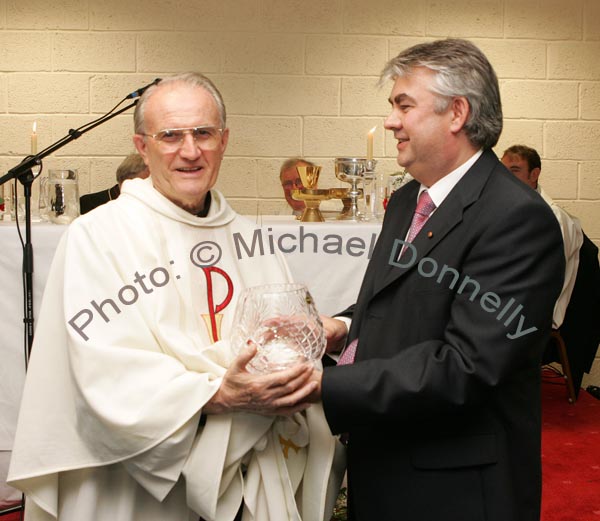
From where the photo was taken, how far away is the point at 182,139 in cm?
173

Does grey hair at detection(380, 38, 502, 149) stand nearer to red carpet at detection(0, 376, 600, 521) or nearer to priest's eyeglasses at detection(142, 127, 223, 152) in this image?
priest's eyeglasses at detection(142, 127, 223, 152)

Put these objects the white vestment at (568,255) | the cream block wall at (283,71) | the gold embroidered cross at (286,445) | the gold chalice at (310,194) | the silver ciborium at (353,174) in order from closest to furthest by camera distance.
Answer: the gold embroidered cross at (286,445) → the gold chalice at (310,194) → the silver ciborium at (353,174) → the white vestment at (568,255) → the cream block wall at (283,71)

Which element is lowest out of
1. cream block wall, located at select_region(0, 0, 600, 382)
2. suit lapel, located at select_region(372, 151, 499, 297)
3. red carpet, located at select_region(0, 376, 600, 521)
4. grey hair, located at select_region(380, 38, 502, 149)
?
red carpet, located at select_region(0, 376, 600, 521)

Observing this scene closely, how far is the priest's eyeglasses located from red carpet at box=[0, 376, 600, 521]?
1775 millimetres

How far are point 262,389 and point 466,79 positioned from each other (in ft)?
2.35

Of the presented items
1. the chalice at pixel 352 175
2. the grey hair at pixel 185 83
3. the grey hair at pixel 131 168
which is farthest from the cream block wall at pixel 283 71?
the grey hair at pixel 185 83

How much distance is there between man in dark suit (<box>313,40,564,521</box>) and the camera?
56.2 inches

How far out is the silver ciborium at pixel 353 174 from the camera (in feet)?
9.28

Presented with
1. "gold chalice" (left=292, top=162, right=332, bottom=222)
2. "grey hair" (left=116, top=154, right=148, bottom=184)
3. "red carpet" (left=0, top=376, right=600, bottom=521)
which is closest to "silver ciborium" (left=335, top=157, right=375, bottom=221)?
"gold chalice" (left=292, top=162, right=332, bottom=222)

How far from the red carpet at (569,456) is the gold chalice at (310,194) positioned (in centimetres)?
143

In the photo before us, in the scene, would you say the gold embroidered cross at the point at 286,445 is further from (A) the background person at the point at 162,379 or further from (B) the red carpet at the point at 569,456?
(B) the red carpet at the point at 569,456

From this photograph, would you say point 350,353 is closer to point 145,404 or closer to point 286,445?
point 286,445

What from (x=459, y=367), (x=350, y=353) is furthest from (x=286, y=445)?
(x=459, y=367)

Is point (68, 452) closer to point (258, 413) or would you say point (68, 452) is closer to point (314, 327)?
point (258, 413)
